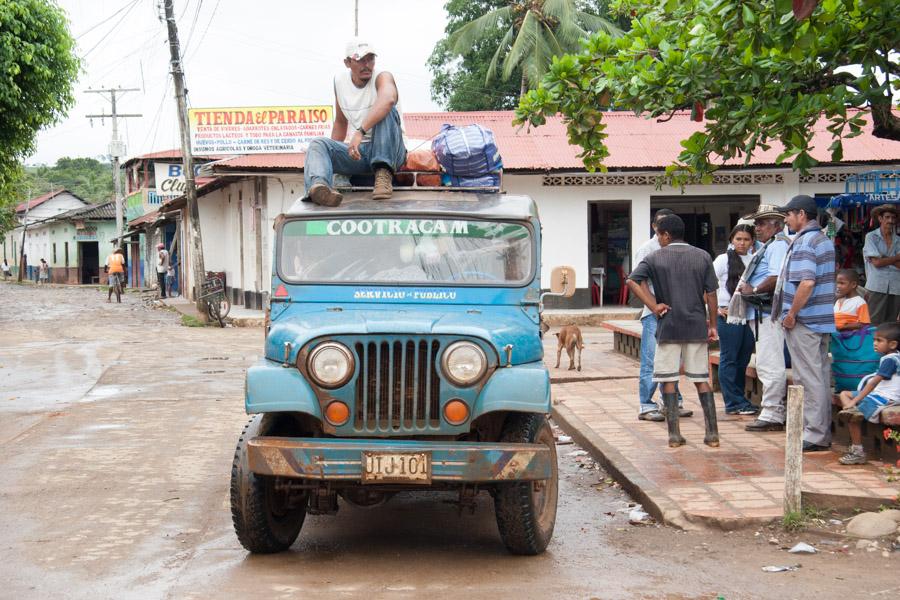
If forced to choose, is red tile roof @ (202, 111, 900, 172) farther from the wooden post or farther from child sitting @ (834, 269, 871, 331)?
the wooden post

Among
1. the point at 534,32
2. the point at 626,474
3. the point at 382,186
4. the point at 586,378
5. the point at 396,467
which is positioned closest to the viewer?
the point at 396,467

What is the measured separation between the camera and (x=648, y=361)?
9.45 m

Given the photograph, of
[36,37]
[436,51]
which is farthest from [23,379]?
[436,51]

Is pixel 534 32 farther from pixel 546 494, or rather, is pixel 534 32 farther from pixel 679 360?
pixel 546 494

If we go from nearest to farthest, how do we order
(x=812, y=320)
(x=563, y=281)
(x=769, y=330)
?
(x=563, y=281), (x=812, y=320), (x=769, y=330)

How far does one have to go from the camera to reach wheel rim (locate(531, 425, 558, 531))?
5.71 meters

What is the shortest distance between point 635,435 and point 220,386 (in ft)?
21.6

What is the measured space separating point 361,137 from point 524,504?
2.91 m

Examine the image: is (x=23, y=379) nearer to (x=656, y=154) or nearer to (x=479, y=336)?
(x=479, y=336)

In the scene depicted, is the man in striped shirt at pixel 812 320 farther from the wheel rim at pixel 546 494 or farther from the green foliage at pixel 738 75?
the wheel rim at pixel 546 494

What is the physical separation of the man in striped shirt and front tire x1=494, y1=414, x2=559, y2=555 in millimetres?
2786

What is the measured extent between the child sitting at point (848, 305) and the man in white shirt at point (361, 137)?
146 inches

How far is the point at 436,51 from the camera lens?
1607 inches

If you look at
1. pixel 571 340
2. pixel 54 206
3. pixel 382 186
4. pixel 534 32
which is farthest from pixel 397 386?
pixel 54 206
